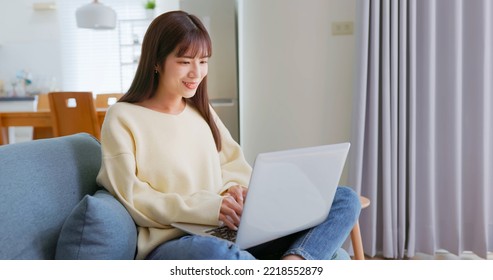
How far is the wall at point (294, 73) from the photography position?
2824mm

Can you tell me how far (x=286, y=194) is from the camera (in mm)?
1132

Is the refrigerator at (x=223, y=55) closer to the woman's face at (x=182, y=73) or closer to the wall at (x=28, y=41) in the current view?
the woman's face at (x=182, y=73)

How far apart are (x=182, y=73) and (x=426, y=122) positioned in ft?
5.33

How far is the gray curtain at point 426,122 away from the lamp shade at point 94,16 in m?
2.26

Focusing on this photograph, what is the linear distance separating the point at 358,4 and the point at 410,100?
0.56 metres

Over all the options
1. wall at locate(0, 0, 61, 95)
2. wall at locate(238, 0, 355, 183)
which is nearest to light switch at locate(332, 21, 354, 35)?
wall at locate(238, 0, 355, 183)

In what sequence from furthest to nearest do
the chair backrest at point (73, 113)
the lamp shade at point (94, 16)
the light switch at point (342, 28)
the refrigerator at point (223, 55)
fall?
the lamp shade at point (94, 16)
the chair backrest at point (73, 113)
the refrigerator at point (223, 55)
the light switch at point (342, 28)

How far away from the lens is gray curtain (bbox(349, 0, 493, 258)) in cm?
254

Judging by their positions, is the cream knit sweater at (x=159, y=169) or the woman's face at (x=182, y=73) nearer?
the cream knit sweater at (x=159, y=169)

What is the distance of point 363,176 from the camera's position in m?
2.70

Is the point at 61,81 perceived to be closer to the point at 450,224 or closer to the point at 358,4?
the point at 358,4

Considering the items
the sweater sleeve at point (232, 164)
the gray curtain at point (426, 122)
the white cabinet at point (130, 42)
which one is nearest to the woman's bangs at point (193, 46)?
the sweater sleeve at point (232, 164)

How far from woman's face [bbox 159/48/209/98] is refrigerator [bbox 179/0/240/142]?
5.11 ft

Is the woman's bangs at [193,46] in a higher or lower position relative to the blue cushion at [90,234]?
higher
